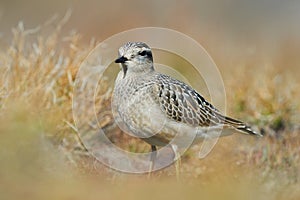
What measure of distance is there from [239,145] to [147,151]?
40.6 inches

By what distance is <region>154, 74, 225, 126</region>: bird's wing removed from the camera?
29.7 feet

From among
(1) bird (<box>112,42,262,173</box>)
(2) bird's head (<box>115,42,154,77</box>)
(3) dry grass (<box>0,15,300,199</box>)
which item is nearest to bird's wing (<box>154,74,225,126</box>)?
(1) bird (<box>112,42,262,173</box>)

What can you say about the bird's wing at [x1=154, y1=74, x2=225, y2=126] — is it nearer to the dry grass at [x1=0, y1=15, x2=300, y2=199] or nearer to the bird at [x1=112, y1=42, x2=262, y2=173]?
the bird at [x1=112, y1=42, x2=262, y2=173]

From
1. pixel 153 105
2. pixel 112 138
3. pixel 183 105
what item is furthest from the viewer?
pixel 112 138

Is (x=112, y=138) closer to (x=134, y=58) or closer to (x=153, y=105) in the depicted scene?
(x=134, y=58)

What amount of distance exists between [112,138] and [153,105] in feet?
5.55

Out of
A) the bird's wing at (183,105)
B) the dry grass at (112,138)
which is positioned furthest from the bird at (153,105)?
the dry grass at (112,138)

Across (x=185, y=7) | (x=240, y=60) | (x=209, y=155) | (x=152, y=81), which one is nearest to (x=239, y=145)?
(x=209, y=155)

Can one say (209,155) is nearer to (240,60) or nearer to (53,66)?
(53,66)

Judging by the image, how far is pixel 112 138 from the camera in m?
10.5

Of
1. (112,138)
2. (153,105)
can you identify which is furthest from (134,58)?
(112,138)

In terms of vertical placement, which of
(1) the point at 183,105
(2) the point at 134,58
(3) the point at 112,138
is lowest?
(3) the point at 112,138

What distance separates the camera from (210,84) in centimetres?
1222

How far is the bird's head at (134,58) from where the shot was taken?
30.2 ft
